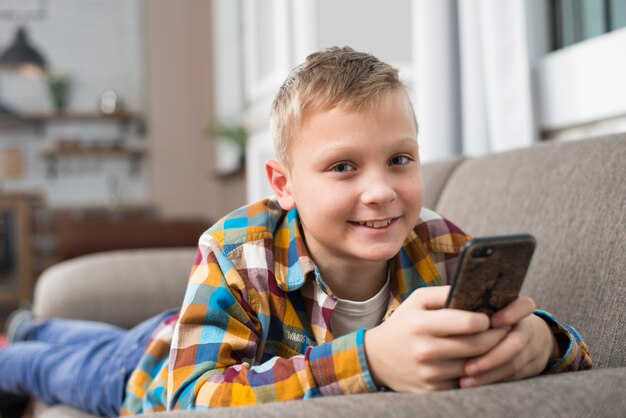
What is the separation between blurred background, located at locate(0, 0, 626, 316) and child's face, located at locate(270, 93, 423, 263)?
0.91 metres

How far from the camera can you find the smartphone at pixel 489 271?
63 centimetres

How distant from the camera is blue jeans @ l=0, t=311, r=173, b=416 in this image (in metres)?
1.50

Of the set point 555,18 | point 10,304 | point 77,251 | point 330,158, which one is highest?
point 555,18

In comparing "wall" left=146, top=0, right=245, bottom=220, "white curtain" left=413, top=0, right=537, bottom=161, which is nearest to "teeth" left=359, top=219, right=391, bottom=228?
"white curtain" left=413, top=0, right=537, bottom=161

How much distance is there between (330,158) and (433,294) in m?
0.28

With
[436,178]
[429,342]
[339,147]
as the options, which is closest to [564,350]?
[429,342]

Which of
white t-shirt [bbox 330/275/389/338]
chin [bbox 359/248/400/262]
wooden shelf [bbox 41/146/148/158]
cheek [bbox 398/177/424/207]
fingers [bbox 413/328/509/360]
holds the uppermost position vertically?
wooden shelf [bbox 41/146/148/158]

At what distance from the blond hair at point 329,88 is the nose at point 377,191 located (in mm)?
89

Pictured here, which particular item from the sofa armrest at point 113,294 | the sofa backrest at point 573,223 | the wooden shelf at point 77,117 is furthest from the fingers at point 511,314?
the wooden shelf at point 77,117

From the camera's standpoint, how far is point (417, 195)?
0.95 meters

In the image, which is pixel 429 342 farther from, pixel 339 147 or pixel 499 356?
pixel 339 147

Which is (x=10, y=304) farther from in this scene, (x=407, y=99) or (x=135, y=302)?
(x=407, y=99)

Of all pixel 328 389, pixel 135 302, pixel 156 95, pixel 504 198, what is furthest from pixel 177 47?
pixel 328 389

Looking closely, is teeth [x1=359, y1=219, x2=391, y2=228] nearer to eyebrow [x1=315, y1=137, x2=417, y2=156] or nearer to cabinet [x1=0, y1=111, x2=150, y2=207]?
eyebrow [x1=315, y1=137, x2=417, y2=156]
